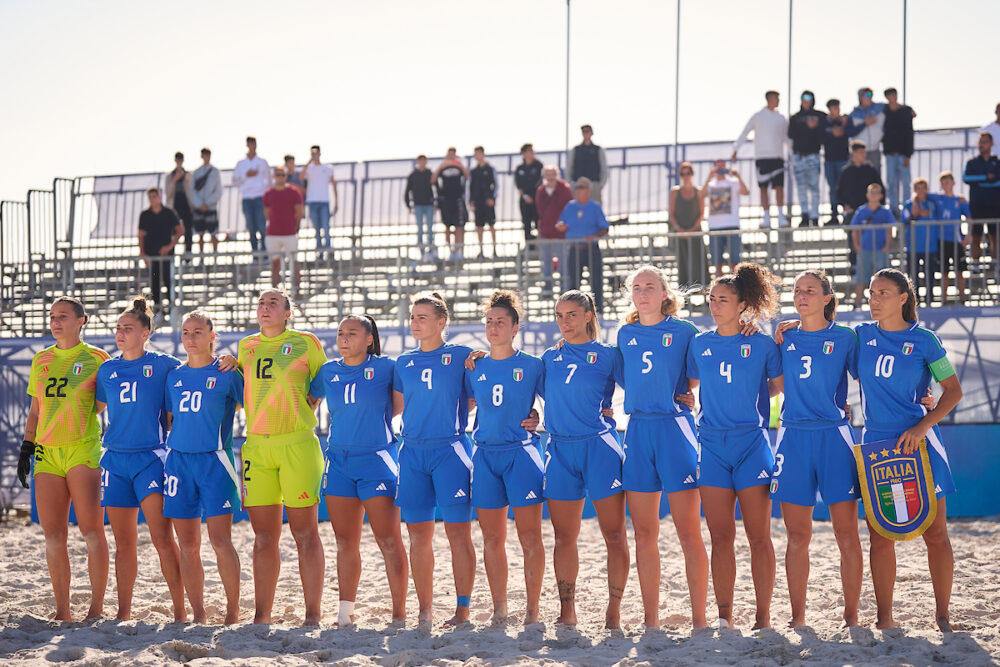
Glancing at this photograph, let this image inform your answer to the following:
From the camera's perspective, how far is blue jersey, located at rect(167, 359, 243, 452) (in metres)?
7.00

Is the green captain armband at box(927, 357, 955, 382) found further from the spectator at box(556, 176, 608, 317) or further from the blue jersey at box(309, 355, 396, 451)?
the spectator at box(556, 176, 608, 317)

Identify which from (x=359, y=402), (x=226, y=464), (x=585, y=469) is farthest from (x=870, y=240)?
(x=226, y=464)

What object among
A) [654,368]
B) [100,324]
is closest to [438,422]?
[654,368]

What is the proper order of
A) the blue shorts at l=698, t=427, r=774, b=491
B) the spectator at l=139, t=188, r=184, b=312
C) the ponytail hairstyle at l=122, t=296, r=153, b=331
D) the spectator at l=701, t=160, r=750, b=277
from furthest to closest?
the spectator at l=139, t=188, r=184, b=312
the spectator at l=701, t=160, r=750, b=277
the ponytail hairstyle at l=122, t=296, r=153, b=331
the blue shorts at l=698, t=427, r=774, b=491

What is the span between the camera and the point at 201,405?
276 inches

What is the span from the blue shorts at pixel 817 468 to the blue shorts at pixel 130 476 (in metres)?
3.94

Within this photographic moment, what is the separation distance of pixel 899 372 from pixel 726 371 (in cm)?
97

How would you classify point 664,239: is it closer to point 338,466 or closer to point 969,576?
point 969,576

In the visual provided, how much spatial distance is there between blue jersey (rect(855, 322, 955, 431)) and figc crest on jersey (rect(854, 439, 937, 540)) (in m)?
0.17

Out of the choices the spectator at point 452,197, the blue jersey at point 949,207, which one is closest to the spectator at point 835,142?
the blue jersey at point 949,207

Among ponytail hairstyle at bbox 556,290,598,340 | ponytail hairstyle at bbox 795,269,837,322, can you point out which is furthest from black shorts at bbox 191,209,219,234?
ponytail hairstyle at bbox 795,269,837,322

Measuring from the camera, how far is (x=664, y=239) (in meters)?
13.2

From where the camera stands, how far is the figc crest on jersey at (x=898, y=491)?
6.08 meters

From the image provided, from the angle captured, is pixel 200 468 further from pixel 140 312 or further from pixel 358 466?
pixel 140 312
